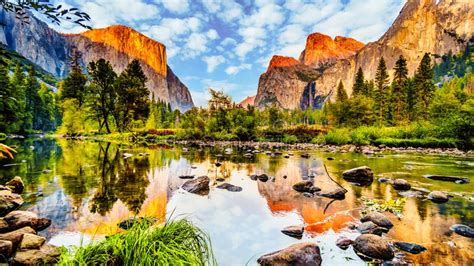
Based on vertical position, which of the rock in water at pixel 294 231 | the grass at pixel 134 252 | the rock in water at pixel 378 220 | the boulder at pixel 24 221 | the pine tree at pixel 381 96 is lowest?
the rock in water at pixel 294 231

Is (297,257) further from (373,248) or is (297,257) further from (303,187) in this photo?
(303,187)

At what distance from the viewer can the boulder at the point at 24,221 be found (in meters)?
5.68

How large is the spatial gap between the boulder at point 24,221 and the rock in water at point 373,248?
663 centimetres

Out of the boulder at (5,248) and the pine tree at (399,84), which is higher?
the pine tree at (399,84)

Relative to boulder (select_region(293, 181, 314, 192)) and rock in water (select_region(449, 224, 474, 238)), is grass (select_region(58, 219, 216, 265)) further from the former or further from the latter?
boulder (select_region(293, 181, 314, 192))

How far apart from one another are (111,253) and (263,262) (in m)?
2.61

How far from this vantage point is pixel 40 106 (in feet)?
233

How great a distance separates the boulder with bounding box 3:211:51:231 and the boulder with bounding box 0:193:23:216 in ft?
3.87

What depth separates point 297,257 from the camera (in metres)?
4.48

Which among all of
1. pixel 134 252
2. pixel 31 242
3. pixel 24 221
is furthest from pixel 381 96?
pixel 134 252

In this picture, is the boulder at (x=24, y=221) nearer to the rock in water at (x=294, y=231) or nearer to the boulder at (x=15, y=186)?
the boulder at (x=15, y=186)

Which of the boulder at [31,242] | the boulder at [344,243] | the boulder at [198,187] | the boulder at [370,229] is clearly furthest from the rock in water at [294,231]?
the boulder at [31,242]

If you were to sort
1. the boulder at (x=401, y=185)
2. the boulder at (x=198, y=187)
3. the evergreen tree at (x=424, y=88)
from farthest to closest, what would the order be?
the evergreen tree at (x=424, y=88) < the boulder at (x=401, y=185) < the boulder at (x=198, y=187)

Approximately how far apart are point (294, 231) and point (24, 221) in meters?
5.79
